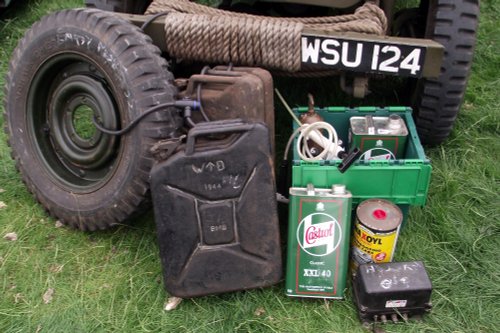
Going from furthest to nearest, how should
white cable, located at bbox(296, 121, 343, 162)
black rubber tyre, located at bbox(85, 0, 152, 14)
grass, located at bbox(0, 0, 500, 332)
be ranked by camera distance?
black rubber tyre, located at bbox(85, 0, 152, 14) → white cable, located at bbox(296, 121, 343, 162) → grass, located at bbox(0, 0, 500, 332)

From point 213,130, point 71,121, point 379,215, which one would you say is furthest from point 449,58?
point 71,121

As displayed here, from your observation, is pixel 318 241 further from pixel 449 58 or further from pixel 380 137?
pixel 449 58

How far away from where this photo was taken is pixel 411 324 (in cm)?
257

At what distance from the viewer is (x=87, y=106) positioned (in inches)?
117

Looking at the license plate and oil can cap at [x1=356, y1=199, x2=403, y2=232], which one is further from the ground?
the license plate

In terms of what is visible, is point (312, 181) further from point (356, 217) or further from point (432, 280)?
point (432, 280)

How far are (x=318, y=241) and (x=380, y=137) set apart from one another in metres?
0.65

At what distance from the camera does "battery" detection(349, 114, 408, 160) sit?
2.90m

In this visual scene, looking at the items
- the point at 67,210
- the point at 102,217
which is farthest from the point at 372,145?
the point at 67,210

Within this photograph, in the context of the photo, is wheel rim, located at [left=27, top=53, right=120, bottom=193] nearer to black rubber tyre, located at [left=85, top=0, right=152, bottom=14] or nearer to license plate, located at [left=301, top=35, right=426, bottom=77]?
black rubber tyre, located at [left=85, top=0, right=152, bottom=14]

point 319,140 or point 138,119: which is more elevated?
point 138,119

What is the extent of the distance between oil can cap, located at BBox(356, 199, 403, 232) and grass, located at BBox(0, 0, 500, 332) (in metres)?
0.34

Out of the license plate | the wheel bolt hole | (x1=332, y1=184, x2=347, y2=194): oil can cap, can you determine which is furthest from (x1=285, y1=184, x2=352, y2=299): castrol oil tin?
the wheel bolt hole

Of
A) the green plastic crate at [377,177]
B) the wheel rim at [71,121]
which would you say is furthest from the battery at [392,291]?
the wheel rim at [71,121]
